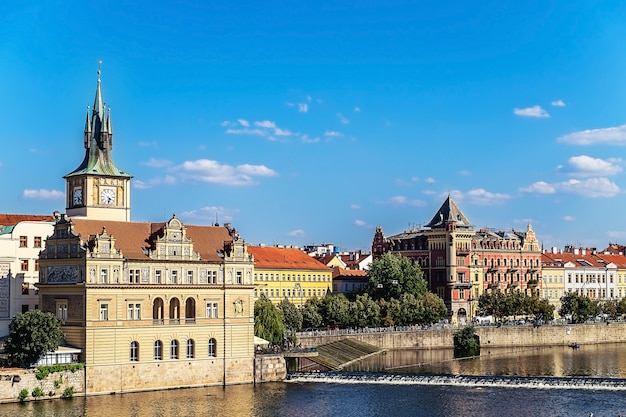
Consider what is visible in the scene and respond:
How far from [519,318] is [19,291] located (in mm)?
79411

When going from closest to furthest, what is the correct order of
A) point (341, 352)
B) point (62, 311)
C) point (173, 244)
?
1. point (62, 311)
2. point (173, 244)
3. point (341, 352)

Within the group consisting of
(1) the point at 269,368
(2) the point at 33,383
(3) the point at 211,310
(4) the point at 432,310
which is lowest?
(1) the point at 269,368

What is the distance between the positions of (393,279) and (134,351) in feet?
198

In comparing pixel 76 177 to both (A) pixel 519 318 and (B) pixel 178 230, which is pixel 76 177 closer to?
(B) pixel 178 230

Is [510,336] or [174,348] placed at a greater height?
[174,348]

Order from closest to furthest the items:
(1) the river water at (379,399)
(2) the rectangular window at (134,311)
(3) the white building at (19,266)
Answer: (1) the river water at (379,399), (2) the rectangular window at (134,311), (3) the white building at (19,266)

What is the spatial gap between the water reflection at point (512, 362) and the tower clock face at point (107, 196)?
2685cm

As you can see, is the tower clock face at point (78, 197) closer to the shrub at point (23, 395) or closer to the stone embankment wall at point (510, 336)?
the shrub at point (23, 395)

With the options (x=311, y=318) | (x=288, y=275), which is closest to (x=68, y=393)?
(x=311, y=318)

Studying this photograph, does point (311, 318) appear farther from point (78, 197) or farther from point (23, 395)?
point (23, 395)

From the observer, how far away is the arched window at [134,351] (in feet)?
262

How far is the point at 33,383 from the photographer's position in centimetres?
7444

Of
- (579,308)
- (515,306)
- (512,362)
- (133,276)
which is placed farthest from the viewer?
(579,308)

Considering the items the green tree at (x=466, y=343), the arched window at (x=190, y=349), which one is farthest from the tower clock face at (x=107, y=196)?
the green tree at (x=466, y=343)
